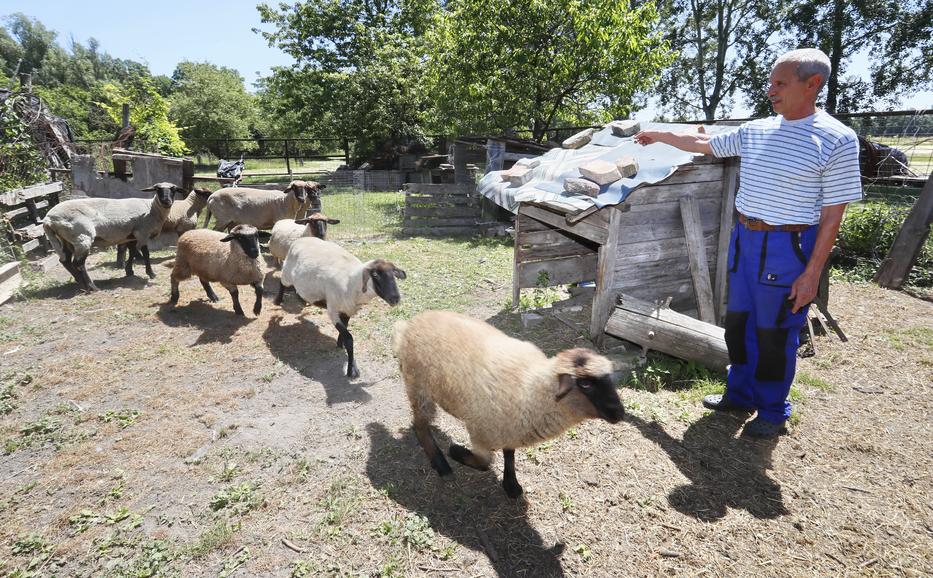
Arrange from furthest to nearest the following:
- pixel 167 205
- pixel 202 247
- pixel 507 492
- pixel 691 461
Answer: pixel 167 205 < pixel 202 247 < pixel 691 461 < pixel 507 492

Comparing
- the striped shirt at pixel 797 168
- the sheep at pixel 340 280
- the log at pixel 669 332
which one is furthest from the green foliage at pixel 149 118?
the striped shirt at pixel 797 168

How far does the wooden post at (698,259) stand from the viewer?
5.58 metres

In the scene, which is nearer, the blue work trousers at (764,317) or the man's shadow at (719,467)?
the man's shadow at (719,467)

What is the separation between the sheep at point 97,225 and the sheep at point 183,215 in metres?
1.35

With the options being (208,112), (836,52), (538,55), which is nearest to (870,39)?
(836,52)

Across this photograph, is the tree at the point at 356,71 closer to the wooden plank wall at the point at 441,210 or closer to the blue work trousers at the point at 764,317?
the wooden plank wall at the point at 441,210

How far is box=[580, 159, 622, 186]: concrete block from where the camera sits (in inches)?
199

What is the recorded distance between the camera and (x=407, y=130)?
2284 cm

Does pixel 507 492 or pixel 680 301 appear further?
pixel 680 301

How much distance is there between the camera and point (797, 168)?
330 centimetres

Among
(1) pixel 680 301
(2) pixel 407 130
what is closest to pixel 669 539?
(1) pixel 680 301

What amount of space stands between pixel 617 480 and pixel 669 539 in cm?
58

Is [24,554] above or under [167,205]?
under

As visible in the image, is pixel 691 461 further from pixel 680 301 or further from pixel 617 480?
pixel 680 301
